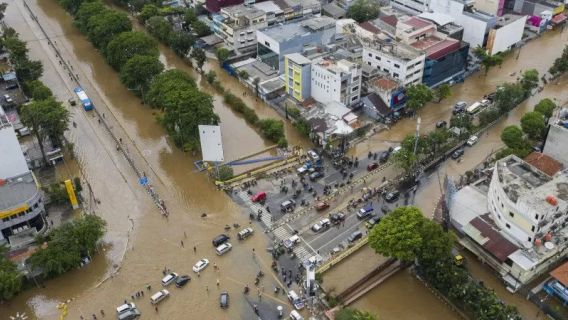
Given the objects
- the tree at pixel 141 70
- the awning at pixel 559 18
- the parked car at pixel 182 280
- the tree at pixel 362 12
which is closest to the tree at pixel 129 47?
the tree at pixel 141 70

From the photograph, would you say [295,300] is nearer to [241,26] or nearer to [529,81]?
[529,81]

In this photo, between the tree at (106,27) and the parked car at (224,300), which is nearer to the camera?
the parked car at (224,300)

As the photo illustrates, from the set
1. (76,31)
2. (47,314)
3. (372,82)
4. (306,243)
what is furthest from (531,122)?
(76,31)

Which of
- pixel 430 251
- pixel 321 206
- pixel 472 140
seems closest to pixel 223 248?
pixel 321 206

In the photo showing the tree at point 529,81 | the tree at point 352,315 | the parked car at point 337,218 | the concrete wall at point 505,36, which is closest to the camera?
the tree at point 352,315

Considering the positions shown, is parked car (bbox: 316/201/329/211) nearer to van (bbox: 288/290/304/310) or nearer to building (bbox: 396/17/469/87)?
van (bbox: 288/290/304/310)

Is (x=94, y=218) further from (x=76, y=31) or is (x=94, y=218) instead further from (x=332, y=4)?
(x=332, y=4)

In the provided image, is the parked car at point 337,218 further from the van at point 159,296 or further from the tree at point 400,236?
the van at point 159,296

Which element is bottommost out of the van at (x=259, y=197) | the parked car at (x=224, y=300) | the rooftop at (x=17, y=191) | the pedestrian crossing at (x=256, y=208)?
the parked car at (x=224, y=300)
